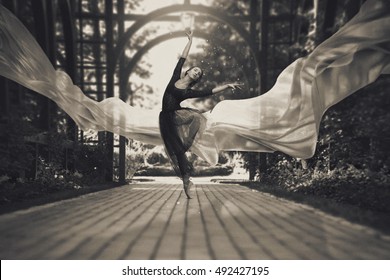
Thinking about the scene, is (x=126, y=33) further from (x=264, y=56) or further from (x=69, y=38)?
(x=264, y=56)

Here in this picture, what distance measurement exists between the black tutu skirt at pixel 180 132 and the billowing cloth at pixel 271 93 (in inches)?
15.6

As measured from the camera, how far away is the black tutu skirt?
8.05 m

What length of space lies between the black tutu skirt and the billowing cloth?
40cm

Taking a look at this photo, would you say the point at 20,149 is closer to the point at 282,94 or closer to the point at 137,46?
the point at 282,94

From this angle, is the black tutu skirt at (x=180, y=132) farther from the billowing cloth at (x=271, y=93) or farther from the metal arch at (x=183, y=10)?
the metal arch at (x=183, y=10)

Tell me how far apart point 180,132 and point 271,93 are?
1630 mm

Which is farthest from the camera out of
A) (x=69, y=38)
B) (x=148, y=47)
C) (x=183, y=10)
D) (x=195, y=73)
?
(x=148, y=47)

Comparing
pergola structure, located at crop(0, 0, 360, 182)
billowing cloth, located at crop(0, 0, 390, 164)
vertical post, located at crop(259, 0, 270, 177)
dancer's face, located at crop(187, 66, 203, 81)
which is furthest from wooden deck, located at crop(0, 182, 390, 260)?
vertical post, located at crop(259, 0, 270, 177)

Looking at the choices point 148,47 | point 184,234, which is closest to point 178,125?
point 184,234

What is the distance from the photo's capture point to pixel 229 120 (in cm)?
868

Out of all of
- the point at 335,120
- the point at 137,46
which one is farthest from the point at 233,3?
→ the point at 335,120

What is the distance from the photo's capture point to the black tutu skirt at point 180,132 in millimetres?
8055

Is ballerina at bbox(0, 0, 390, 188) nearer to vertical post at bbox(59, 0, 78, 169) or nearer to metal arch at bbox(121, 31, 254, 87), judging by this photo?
vertical post at bbox(59, 0, 78, 169)

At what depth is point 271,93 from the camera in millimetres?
8344
